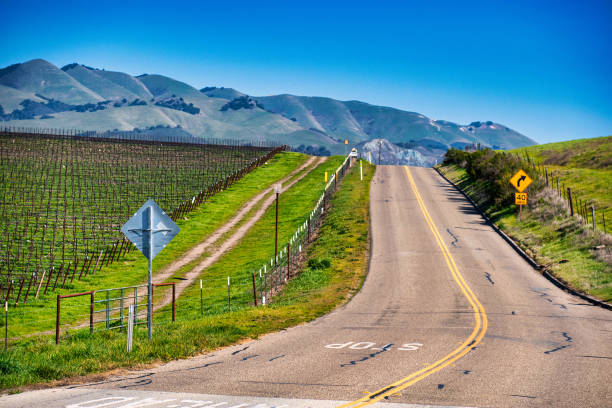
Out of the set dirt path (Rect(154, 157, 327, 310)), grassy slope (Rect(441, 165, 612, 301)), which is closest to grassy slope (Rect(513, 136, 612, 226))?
grassy slope (Rect(441, 165, 612, 301))

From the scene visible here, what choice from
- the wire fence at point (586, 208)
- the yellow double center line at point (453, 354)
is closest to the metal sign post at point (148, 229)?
the yellow double center line at point (453, 354)

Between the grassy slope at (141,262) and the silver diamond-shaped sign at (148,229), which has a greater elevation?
the silver diamond-shaped sign at (148,229)

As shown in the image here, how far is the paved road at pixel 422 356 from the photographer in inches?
402

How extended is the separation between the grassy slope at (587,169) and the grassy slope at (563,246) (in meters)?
4.20

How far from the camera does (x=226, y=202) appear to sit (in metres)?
67.0

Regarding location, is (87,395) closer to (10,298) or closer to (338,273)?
(338,273)

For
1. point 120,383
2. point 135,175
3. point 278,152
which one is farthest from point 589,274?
point 278,152

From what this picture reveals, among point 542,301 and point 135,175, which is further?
point 135,175

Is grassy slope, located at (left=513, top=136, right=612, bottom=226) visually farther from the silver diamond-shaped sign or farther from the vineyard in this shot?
the vineyard

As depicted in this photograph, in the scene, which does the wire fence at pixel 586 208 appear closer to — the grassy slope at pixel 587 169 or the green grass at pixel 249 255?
the grassy slope at pixel 587 169

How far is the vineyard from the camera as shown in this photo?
41500 millimetres

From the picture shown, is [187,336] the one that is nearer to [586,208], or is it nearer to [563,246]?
[563,246]

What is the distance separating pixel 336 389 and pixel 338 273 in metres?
21.1

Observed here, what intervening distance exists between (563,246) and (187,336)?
2746cm
